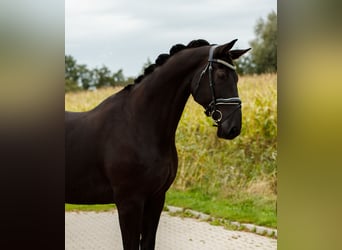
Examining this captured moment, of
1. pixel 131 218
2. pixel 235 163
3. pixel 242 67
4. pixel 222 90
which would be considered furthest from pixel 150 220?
pixel 242 67

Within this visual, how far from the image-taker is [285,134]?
49.7 inches

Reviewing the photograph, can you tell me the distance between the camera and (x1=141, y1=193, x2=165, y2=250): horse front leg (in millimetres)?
2273

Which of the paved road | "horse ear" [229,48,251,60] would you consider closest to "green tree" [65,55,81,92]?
the paved road

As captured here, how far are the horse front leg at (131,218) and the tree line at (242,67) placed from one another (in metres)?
2.80

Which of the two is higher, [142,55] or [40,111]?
[142,55]

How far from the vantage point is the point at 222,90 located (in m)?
2.03

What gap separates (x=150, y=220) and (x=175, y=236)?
1.58 metres

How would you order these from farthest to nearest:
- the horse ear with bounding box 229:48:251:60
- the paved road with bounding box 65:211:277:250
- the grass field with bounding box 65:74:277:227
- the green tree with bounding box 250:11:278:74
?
the green tree with bounding box 250:11:278:74
the grass field with bounding box 65:74:277:227
the paved road with bounding box 65:211:277:250
the horse ear with bounding box 229:48:251:60

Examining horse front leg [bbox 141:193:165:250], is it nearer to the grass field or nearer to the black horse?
the black horse


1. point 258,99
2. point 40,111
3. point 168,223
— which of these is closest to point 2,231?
point 40,111

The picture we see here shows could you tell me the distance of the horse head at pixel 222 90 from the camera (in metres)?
2.02

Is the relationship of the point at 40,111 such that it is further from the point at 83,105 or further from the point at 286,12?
the point at 83,105

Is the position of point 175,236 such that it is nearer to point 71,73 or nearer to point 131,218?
point 131,218

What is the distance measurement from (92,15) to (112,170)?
9.73ft
